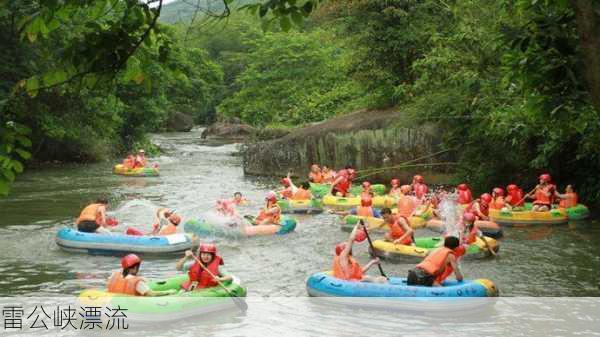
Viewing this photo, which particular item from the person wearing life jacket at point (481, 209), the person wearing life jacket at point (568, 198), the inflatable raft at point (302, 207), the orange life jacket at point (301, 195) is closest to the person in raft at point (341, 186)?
the orange life jacket at point (301, 195)

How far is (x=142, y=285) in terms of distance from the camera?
9.86m

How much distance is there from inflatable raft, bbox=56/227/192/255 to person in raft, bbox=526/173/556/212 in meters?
8.41

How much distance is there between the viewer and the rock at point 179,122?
58.5 metres

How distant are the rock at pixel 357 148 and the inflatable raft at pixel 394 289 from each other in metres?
13.3

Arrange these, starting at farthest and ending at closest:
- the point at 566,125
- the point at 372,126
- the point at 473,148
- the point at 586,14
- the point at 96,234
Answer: the point at 372,126, the point at 473,148, the point at 96,234, the point at 566,125, the point at 586,14

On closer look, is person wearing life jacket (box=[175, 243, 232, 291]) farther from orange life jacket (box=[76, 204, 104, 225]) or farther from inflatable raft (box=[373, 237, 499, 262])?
orange life jacket (box=[76, 204, 104, 225])

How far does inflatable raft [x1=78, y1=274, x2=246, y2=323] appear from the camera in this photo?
963cm

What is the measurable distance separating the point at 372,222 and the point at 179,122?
4448 centimetres

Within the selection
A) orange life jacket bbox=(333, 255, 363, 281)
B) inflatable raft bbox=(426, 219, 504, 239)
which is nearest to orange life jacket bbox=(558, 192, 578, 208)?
inflatable raft bbox=(426, 219, 504, 239)

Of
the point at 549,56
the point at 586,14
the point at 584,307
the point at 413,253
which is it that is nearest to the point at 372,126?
the point at 413,253

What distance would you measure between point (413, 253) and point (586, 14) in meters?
9.85

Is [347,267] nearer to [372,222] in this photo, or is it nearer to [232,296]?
[232,296]

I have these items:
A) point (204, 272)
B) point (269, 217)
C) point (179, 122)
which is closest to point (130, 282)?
point (204, 272)

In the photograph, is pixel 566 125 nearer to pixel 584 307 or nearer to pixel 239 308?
pixel 584 307
